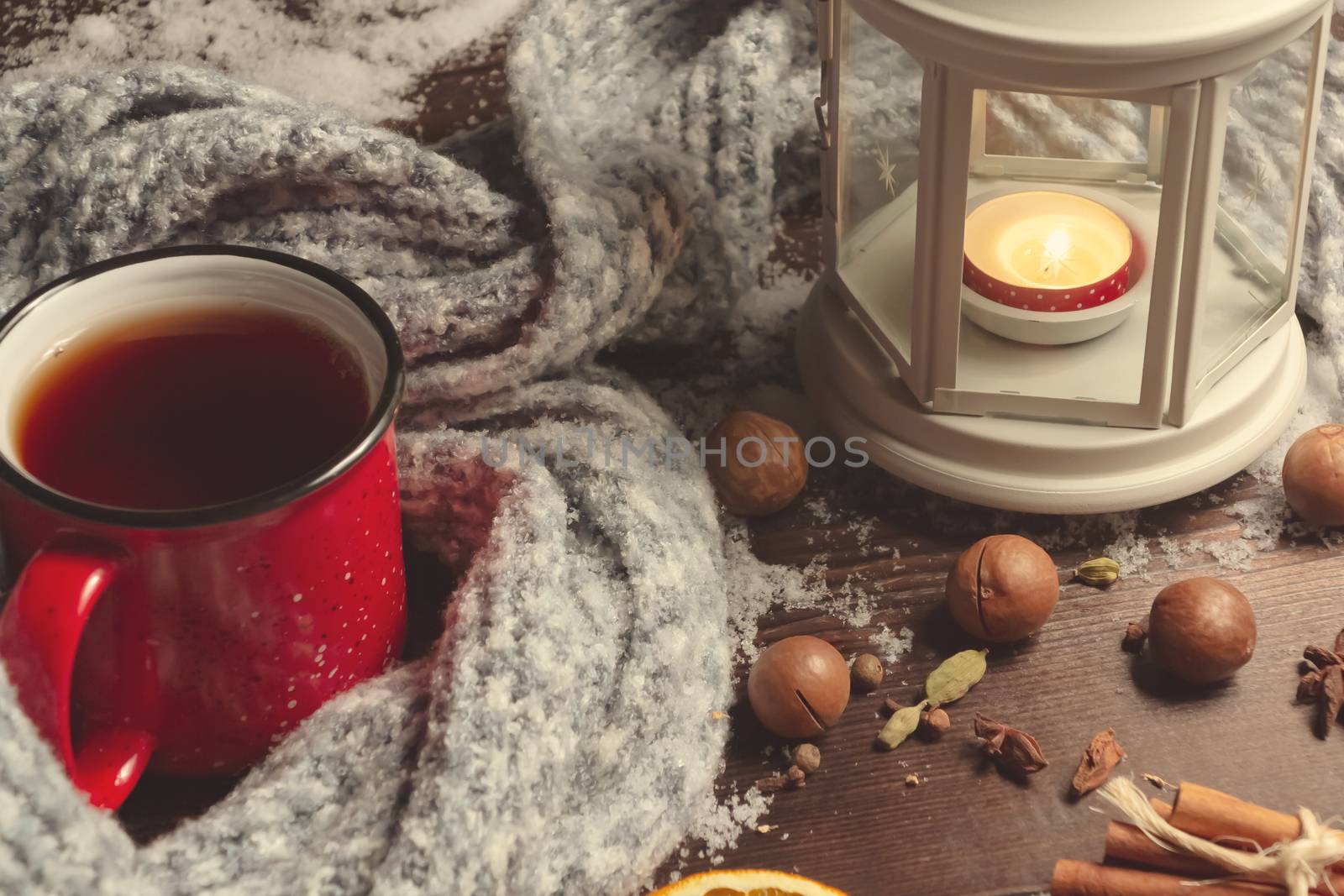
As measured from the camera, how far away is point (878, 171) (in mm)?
698

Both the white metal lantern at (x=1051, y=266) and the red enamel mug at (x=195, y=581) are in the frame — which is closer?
the red enamel mug at (x=195, y=581)

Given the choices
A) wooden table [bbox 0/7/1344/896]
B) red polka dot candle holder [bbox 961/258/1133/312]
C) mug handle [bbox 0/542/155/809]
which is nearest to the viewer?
mug handle [bbox 0/542/155/809]

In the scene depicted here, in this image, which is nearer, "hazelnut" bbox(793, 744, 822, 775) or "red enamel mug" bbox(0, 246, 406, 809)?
"red enamel mug" bbox(0, 246, 406, 809)

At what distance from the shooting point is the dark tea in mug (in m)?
0.52

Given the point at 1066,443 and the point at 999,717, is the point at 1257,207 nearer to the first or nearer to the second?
the point at 1066,443

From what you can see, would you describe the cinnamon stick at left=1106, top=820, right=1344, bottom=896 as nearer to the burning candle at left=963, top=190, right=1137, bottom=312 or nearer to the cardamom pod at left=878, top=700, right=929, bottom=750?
the cardamom pod at left=878, top=700, right=929, bottom=750

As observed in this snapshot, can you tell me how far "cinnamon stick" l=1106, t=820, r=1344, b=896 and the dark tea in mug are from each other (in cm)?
31

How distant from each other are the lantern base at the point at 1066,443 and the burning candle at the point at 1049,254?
0.06m

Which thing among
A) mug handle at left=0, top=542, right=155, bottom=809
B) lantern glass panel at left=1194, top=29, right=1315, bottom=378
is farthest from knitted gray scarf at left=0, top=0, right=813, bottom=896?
lantern glass panel at left=1194, top=29, right=1315, bottom=378

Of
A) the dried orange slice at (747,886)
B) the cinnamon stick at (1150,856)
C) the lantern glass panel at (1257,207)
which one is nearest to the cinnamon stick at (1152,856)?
the cinnamon stick at (1150,856)

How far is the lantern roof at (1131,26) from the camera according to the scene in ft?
1.69

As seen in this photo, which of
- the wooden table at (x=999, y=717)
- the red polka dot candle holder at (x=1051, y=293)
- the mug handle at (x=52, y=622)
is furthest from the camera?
the red polka dot candle holder at (x=1051, y=293)

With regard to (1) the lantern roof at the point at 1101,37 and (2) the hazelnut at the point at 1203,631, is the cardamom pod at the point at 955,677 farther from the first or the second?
(1) the lantern roof at the point at 1101,37

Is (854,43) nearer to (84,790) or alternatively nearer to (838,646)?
(838,646)
